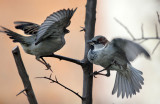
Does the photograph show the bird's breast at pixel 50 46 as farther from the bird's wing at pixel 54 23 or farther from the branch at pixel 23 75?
the branch at pixel 23 75

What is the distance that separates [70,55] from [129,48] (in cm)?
183

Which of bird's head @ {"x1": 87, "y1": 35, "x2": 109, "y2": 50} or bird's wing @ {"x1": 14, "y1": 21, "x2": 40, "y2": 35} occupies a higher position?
bird's wing @ {"x1": 14, "y1": 21, "x2": 40, "y2": 35}

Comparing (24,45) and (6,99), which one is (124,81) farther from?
(6,99)

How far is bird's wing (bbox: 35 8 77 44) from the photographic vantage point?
190cm

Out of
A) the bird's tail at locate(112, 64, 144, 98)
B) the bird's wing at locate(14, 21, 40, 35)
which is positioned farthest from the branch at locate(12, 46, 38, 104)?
the bird's tail at locate(112, 64, 144, 98)

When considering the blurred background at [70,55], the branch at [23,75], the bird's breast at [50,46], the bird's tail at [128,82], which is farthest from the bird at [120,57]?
the blurred background at [70,55]

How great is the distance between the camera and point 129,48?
1871mm

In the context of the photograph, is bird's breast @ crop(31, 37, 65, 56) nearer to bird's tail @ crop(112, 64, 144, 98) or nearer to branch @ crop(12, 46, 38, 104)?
branch @ crop(12, 46, 38, 104)

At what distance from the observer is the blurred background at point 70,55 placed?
3.68 m

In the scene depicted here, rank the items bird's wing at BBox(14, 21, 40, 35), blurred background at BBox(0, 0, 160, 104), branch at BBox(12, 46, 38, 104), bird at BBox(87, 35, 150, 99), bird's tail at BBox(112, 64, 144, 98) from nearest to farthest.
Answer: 1. branch at BBox(12, 46, 38, 104)
2. bird at BBox(87, 35, 150, 99)
3. bird's wing at BBox(14, 21, 40, 35)
4. bird's tail at BBox(112, 64, 144, 98)
5. blurred background at BBox(0, 0, 160, 104)

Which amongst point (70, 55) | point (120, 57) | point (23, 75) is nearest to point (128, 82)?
point (120, 57)

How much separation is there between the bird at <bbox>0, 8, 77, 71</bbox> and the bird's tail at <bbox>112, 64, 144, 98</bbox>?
0.51 m

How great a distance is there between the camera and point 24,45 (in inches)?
85.4

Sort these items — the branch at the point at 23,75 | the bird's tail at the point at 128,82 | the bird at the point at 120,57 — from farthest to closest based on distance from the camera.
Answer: the bird's tail at the point at 128,82, the bird at the point at 120,57, the branch at the point at 23,75
